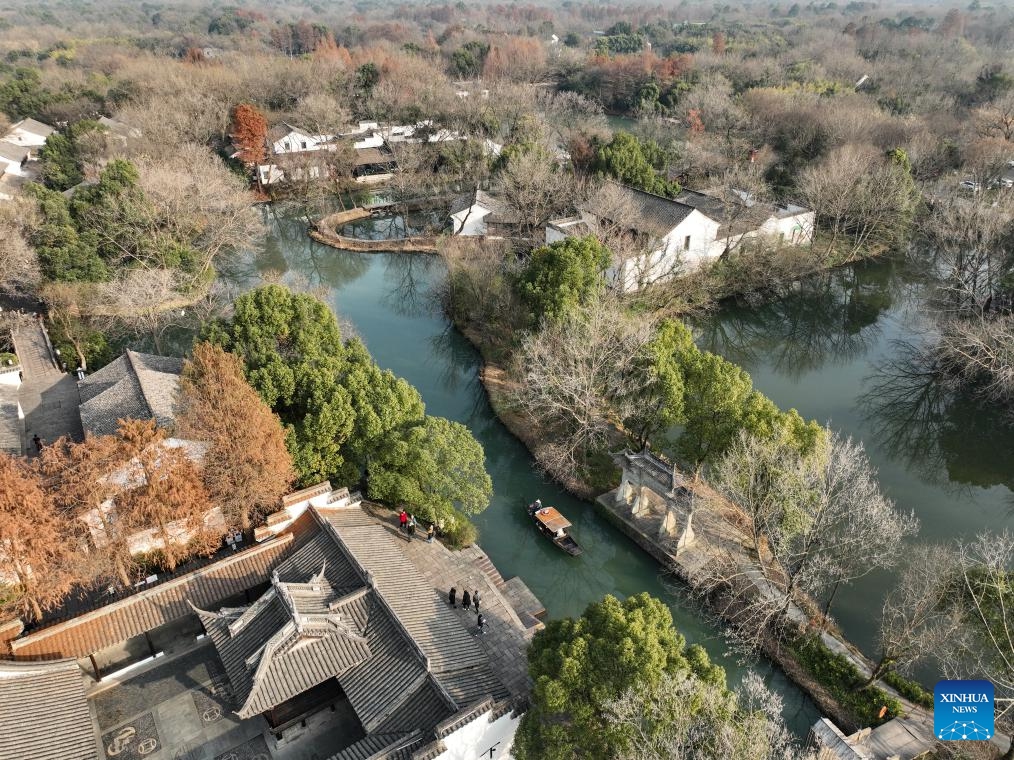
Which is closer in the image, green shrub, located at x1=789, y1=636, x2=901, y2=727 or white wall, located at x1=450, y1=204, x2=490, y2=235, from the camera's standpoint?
green shrub, located at x1=789, y1=636, x2=901, y2=727

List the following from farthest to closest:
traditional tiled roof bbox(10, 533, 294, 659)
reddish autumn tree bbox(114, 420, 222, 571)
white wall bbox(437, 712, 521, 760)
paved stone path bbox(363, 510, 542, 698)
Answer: paved stone path bbox(363, 510, 542, 698) → reddish autumn tree bbox(114, 420, 222, 571) → traditional tiled roof bbox(10, 533, 294, 659) → white wall bbox(437, 712, 521, 760)

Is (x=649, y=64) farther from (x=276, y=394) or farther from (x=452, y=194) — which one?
(x=276, y=394)

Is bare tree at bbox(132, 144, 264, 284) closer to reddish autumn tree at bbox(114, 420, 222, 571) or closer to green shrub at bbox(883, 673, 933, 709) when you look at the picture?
reddish autumn tree at bbox(114, 420, 222, 571)

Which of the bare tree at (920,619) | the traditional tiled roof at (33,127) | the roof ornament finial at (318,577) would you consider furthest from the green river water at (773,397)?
the traditional tiled roof at (33,127)

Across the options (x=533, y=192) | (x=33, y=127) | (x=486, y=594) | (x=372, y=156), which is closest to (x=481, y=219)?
(x=533, y=192)

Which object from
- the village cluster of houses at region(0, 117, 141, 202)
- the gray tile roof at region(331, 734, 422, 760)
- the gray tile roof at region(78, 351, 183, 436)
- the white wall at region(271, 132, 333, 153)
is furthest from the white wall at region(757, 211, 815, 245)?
the village cluster of houses at region(0, 117, 141, 202)

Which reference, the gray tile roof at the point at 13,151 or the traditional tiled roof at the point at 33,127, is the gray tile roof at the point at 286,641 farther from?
the traditional tiled roof at the point at 33,127

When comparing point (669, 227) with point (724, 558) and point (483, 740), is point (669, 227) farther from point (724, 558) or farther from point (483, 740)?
point (483, 740)

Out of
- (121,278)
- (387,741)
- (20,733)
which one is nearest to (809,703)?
(387,741)
